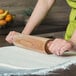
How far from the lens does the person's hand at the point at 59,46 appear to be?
718 mm

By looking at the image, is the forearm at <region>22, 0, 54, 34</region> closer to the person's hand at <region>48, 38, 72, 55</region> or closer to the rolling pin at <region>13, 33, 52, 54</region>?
the rolling pin at <region>13, 33, 52, 54</region>

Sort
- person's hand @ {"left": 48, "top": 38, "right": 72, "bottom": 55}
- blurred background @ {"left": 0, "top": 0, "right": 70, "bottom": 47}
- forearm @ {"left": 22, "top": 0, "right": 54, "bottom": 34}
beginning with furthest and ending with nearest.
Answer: blurred background @ {"left": 0, "top": 0, "right": 70, "bottom": 47}
forearm @ {"left": 22, "top": 0, "right": 54, "bottom": 34}
person's hand @ {"left": 48, "top": 38, "right": 72, "bottom": 55}

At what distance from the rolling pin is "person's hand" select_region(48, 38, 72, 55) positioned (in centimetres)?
3

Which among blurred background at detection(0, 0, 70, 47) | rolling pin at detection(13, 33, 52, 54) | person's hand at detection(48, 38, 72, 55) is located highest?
person's hand at detection(48, 38, 72, 55)

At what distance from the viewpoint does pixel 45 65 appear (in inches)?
26.9

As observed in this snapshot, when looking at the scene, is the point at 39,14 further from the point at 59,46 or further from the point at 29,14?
the point at 29,14

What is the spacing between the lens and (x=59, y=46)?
0.72 m

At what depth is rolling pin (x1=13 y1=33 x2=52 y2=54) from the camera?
0.77 m

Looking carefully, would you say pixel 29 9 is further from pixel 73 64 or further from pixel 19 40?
pixel 73 64

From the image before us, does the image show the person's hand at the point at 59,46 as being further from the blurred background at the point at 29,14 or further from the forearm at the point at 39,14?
the blurred background at the point at 29,14

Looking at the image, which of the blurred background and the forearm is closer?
the forearm

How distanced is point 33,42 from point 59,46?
102 millimetres

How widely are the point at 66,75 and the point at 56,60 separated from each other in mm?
92

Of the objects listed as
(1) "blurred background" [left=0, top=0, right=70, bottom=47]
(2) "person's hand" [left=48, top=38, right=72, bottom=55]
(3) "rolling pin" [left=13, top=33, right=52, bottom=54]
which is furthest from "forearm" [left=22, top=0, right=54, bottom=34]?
(1) "blurred background" [left=0, top=0, right=70, bottom=47]
